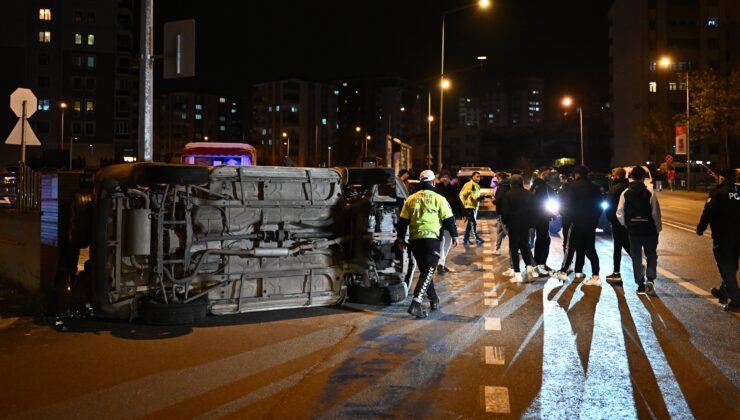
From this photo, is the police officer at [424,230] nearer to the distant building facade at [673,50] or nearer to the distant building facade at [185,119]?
the distant building facade at [673,50]

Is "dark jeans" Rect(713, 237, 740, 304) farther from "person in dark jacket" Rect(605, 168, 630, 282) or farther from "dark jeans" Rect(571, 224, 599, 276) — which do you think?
"dark jeans" Rect(571, 224, 599, 276)

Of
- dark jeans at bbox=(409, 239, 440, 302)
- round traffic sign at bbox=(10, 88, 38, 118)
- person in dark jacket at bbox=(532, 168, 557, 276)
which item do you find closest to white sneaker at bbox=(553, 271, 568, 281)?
person in dark jacket at bbox=(532, 168, 557, 276)

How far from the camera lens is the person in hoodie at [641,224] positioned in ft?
32.8

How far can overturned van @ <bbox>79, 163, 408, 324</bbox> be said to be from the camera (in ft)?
25.0

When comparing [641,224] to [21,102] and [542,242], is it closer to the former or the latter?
[542,242]

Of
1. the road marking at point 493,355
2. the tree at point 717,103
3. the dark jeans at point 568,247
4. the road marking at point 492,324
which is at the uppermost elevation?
the tree at point 717,103

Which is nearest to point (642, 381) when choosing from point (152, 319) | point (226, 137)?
point (152, 319)

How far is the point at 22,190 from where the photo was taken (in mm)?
10422

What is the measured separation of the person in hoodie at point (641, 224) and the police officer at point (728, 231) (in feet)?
3.46

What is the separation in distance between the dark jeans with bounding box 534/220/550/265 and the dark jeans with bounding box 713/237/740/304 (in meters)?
3.36

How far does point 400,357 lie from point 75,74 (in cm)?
8653

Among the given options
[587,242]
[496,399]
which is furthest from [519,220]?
[496,399]

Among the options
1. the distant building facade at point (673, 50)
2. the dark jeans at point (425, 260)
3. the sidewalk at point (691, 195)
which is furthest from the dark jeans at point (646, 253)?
the distant building facade at point (673, 50)

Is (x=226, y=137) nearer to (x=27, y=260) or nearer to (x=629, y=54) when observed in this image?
(x=629, y=54)
